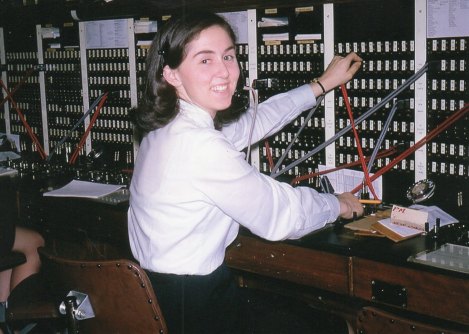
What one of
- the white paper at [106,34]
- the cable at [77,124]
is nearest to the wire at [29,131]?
the cable at [77,124]

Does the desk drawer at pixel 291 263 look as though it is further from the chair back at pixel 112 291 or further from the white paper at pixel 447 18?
the white paper at pixel 447 18

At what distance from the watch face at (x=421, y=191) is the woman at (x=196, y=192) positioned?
425 millimetres

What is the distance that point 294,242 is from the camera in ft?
6.57

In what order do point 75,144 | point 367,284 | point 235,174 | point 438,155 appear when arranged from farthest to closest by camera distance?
point 75,144
point 438,155
point 367,284
point 235,174

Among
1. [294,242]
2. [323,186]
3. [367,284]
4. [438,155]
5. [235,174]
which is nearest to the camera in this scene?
[235,174]

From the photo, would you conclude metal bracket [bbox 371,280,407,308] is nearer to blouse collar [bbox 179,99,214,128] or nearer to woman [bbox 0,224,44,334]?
blouse collar [bbox 179,99,214,128]

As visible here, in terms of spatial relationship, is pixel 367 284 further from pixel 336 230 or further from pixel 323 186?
pixel 323 186

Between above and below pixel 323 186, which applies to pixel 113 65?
above

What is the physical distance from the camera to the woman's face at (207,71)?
1.83m

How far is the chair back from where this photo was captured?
1589 mm

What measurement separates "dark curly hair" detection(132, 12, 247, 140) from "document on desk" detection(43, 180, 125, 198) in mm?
849

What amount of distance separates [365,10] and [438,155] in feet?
2.08

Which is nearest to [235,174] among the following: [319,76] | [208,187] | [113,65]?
[208,187]

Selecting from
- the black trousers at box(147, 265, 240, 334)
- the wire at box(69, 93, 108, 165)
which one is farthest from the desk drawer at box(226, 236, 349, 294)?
the wire at box(69, 93, 108, 165)
